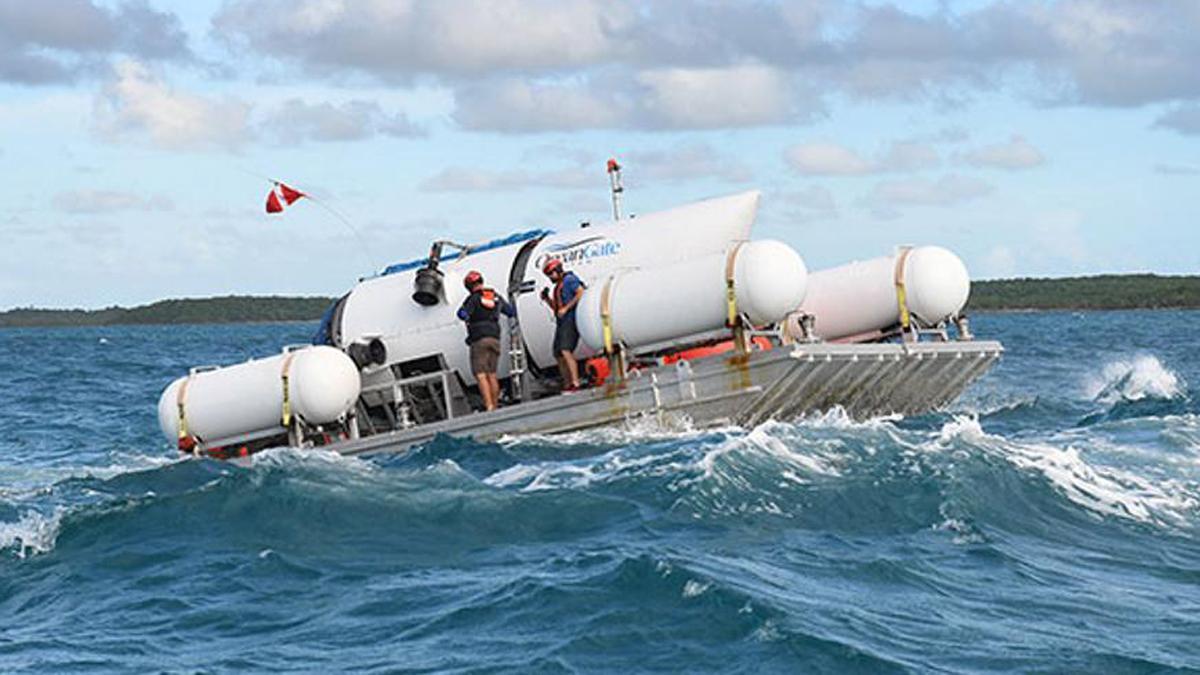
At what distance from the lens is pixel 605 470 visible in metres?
16.7

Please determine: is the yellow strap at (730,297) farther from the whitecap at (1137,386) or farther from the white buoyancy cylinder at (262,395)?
the whitecap at (1137,386)

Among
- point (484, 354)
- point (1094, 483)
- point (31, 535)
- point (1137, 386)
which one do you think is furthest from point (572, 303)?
point (1137, 386)

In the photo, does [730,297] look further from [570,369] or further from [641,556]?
[641,556]

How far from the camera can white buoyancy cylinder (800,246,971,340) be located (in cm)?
2075

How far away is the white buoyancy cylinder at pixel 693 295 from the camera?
18906 millimetres

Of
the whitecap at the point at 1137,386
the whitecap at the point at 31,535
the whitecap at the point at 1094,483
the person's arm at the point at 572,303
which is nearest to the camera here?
the whitecap at the point at 31,535

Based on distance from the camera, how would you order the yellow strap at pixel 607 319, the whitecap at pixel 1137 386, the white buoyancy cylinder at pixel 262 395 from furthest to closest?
the whitecap at pixel 1137 386
the white buoyancy cylinder at pixel 262 395
the yellow strap at pixel 607 319

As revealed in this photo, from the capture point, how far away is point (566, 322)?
20.4 metres

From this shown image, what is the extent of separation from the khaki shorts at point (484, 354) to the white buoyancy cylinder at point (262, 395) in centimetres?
155

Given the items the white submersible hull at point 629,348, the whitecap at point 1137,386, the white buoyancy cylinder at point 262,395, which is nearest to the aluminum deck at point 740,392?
the white submersible hull at point 629,348

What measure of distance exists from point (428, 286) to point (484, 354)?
64.9 inches

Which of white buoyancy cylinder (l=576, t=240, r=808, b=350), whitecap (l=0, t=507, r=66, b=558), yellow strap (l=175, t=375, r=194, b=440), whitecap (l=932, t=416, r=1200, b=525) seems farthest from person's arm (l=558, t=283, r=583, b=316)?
whitecap (l=0, t=507, r=66, b=558)

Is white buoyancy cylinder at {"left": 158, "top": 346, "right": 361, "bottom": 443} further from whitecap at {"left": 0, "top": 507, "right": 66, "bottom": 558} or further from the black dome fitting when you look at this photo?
whitecap at {"left": 0, "top": 507, "right": 66, "bottom": 558}

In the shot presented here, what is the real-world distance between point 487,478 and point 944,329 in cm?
656
